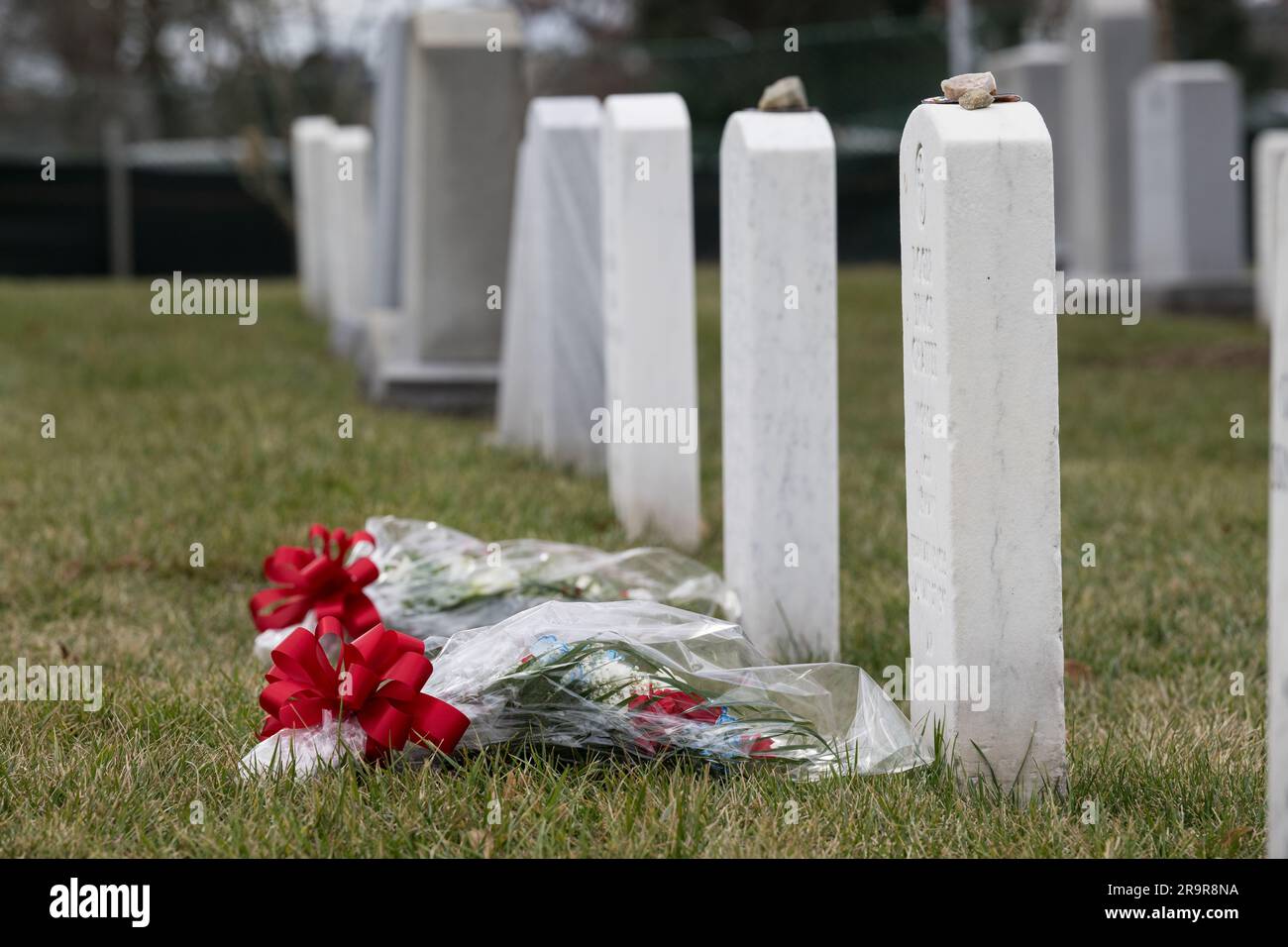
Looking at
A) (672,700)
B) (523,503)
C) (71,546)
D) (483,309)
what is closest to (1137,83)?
(483,309)

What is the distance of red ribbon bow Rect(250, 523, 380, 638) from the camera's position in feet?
12.5

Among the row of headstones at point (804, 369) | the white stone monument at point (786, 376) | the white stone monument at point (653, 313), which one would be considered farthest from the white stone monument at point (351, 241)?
the white stone monument at point (786, 376)

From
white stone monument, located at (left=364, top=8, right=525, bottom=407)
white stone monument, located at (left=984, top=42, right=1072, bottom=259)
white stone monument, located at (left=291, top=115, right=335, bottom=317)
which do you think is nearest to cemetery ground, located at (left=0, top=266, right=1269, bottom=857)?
white stone monument, located at (left=364, top=8, right=525, bottom=407)

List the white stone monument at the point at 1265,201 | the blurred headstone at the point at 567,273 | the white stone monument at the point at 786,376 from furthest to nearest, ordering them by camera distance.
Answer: the white stone monument at the point at 1265,201 → the blurred headstone at the point at 567,273 → the white stone monument at the point at 786,376

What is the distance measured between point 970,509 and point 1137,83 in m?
12.0

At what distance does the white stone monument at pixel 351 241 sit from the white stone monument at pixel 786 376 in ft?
21.1

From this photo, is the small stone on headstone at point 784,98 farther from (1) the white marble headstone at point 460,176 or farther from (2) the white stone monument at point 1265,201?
(2) the white stone monument at point 1265,201

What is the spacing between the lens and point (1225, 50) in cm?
2398

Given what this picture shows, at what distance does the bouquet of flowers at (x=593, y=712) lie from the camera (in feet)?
9.23

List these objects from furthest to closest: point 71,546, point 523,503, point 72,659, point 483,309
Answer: point 483,309, point 523,503, point 71,546, point 72,659

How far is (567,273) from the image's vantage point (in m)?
6.08

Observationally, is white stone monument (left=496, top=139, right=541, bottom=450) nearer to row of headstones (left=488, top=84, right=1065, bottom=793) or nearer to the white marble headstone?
row of headstones (left=488, top=84, right=1065, bottom=793)

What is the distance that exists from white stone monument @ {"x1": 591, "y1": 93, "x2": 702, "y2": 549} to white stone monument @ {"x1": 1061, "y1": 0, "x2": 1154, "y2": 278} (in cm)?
990
